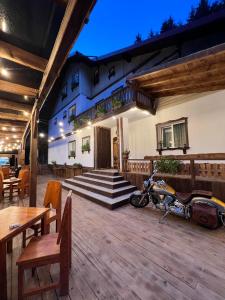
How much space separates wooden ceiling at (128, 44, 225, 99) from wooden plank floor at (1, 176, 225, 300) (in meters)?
4.17

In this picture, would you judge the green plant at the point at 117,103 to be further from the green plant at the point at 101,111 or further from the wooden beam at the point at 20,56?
the wooden beam at the point at 20,56

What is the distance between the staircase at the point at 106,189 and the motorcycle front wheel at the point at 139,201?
0.46 metres

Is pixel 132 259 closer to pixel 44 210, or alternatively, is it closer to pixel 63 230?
pixel 63 230

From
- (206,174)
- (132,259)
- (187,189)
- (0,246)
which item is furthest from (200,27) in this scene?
(0,246)

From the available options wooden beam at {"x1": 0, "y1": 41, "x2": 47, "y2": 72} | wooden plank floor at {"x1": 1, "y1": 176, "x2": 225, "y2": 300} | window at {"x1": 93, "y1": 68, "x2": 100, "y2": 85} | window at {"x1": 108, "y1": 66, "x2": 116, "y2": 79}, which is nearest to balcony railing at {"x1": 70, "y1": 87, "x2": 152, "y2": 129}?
window at {"x1": 108, "y1": 66, "x2": 116, "y2": 79}

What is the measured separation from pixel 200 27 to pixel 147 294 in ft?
29.1

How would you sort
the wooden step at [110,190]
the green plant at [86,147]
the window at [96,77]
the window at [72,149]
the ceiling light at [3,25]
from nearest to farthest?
the ceiling light at [3,25], the wooden step at [110,190], the green plant at [86,147], the window at [96,77], the window at [72,149]

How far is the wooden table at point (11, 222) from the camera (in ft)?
5.04

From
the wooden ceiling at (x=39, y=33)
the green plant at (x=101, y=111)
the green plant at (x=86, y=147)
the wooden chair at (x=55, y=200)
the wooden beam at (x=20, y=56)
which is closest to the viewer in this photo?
the wooden ceiling at (x=39, y=33)

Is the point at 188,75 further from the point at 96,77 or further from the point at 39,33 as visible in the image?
the point at 96,77

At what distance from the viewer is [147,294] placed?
1.77 meters

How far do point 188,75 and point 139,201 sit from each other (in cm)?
427

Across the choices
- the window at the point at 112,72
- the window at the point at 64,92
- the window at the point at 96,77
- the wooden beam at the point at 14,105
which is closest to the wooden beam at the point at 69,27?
the wooden beam at the point at 14,105

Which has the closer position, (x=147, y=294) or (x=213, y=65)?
(x=147, y=294)
